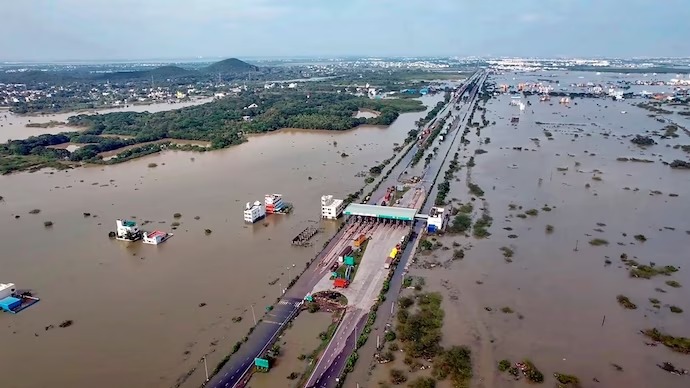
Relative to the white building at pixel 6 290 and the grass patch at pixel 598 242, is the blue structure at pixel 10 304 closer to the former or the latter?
the white building at pixel 6 290

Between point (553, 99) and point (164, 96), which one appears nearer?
point (553, 99)

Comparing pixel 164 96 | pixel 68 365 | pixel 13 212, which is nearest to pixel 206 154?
pixel 13 212

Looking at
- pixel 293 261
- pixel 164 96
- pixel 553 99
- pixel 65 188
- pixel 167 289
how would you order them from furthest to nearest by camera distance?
pixel 164 96 → pixel 553 99 → pixel 65 188 → pixel 293 261 → pixel 167 289

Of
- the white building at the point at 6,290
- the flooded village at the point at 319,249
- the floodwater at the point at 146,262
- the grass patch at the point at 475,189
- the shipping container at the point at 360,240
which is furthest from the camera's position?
the grass patch at the point at 475,189

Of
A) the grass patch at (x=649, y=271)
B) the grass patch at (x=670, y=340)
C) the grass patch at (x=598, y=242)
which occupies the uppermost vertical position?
the grass patch at (x=598, y=242)

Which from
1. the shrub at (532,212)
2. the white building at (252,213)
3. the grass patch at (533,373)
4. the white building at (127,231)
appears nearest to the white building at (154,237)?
the white building at (127,231)

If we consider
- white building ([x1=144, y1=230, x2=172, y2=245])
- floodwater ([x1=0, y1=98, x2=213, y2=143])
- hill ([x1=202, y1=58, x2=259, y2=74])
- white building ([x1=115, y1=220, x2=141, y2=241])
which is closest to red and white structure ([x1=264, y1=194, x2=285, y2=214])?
white building ([x1=144, y1=230, x2=172, y2=245])

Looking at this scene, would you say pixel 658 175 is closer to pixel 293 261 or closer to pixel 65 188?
pixel 293 261

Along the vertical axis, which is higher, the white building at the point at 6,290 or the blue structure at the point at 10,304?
the white building at the point at 6,290
